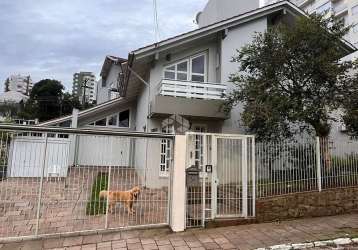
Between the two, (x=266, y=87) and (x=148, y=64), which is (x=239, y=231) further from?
(x=148, y=64)

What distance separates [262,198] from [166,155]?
9.17 feet

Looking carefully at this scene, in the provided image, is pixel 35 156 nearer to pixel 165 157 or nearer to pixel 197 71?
pixel 165 157

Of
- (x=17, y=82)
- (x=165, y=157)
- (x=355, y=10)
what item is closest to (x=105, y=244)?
(x=165, y=157)

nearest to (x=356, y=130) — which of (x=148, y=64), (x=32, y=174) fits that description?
(x=148, y=64)

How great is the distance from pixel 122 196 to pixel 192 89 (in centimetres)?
662

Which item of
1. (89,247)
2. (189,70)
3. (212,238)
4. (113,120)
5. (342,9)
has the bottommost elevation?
(89,247)

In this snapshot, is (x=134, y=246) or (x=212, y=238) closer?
(x=134, y=246)

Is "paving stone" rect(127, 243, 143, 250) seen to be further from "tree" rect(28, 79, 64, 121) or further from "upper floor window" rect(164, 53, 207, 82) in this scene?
"tree" rect(28, 79, 64, 121)

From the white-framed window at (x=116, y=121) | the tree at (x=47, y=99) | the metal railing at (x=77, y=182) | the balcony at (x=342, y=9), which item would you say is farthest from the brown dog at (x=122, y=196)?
the balcony at (x=342, y=9)

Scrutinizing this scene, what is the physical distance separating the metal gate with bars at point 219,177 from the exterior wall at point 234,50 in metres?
5.11

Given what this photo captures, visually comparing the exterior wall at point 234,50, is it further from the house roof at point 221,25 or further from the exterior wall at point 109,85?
the exterior wall at point 109,85

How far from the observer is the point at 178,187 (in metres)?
7.90

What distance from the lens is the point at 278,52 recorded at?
1114 centimetres

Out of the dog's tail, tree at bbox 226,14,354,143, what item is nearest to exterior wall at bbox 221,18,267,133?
tree at bbox 226,14,354,143
